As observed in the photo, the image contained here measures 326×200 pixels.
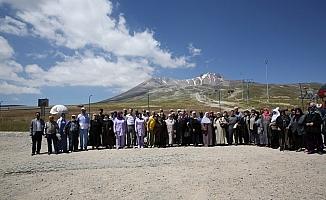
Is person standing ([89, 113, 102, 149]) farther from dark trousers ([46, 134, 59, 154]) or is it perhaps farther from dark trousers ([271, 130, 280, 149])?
dark trousers ([271, 130, 280, 149])

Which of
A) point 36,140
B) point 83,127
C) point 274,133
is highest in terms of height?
point 83,127

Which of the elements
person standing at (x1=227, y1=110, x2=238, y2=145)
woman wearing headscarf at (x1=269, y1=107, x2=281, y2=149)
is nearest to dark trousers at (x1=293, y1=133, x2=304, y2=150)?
woman wearing headscarf at (x1=269, y1=107, x2=281, y2=149)

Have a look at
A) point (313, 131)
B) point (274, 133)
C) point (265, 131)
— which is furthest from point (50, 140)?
point (313, 131)

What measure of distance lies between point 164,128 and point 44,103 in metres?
16.1

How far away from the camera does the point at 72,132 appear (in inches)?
733

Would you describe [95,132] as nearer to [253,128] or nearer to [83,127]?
[83,127]

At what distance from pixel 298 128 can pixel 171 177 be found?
7.50 m

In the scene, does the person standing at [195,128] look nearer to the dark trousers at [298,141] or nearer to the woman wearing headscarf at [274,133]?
the woman wearing headscarf at [274,133]

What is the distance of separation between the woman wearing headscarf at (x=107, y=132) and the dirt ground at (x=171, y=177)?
12.4ft

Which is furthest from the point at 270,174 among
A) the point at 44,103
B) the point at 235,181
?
the point at 44,103

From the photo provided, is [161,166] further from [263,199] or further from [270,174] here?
[263,199]

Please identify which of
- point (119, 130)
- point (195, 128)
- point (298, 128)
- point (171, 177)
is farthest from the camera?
point (195, 128)

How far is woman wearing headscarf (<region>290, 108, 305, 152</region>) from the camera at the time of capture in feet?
52.4

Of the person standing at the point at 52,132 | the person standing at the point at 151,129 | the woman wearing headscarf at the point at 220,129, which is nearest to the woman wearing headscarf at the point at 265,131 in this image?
the woman wearing headscarf at the point at 220,129
